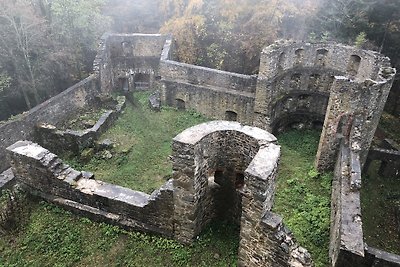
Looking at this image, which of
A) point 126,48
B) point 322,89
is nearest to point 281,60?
point 322,89

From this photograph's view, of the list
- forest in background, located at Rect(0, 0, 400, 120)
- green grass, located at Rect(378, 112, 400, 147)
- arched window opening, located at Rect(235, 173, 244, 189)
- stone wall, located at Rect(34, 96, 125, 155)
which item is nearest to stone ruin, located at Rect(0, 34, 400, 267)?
arched window opening, located at Rect(235, 173, 244, 189)

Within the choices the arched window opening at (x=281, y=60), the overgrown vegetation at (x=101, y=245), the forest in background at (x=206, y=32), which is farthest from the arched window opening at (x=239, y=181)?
the forest in background at (x=206, y=32)

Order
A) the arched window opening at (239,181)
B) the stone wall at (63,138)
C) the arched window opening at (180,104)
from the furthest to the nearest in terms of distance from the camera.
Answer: the arched window opening at (180,104) < the stone wall at (63,138) < the arched window opening at (239,181)

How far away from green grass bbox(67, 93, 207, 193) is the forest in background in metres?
4.65

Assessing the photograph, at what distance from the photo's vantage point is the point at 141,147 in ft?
54.7

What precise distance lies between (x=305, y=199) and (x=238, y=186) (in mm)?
4808

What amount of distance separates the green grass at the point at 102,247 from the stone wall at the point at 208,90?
916cm

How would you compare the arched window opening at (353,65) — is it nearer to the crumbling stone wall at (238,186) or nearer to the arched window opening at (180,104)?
the arched window opening at (180,104)

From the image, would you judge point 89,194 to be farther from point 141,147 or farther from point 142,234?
point 141,147

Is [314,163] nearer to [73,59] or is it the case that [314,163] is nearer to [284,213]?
[284,213]

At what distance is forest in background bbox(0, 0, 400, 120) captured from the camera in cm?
1938

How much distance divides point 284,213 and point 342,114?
4414 millimetres

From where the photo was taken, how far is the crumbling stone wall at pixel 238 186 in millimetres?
7637

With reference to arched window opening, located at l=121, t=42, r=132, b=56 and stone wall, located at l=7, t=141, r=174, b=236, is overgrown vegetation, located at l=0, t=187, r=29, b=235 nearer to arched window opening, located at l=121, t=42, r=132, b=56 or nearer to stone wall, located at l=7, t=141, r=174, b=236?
stone wall, located at l=7, t=141, r=174, b=236
